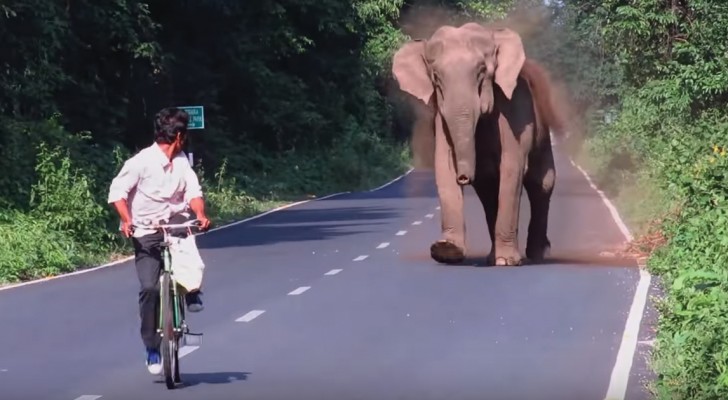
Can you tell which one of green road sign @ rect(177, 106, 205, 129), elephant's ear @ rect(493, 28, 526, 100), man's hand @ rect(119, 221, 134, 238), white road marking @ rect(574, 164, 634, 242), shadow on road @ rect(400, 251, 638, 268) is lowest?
white road marking @ rect(574, 164, 634, 242)

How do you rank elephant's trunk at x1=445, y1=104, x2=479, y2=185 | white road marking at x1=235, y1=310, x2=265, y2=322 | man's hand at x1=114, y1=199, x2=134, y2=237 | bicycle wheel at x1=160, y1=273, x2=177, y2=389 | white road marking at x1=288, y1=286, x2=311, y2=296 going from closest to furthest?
bicycle wheel at x1=160, y1=273, x2=177, y2=389 < man's hand at x1=114, y1=199, x2=134, y2=237 < white road marking at x1=235, y1=310, x2=265, y2=322 < white road marking at x1=288, y1=286, x2=311, y2=296 < elephant's trunk at x1=445, y1=104, x2=479, y2=185

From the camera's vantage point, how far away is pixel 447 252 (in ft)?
76.8

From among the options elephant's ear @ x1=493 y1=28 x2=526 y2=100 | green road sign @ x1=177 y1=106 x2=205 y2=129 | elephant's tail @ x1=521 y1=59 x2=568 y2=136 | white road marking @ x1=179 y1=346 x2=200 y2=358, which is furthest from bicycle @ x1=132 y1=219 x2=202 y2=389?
green road sign @ x1=177 y1=106 x2=205 y2=129

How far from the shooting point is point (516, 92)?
23922mm

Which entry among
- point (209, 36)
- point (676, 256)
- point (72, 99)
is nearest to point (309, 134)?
point (209, 36)

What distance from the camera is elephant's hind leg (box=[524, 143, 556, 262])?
25.0m

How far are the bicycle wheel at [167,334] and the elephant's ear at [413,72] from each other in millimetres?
11522

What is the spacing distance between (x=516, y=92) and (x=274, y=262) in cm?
396

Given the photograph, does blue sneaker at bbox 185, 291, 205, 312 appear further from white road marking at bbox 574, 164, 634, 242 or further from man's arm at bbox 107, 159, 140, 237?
white road marking at bbox 574, 164, 634, 242

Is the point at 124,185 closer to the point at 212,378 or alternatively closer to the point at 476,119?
the point at 212,378

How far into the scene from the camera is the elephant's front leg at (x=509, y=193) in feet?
75.6

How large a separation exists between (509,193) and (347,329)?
746 centimetres

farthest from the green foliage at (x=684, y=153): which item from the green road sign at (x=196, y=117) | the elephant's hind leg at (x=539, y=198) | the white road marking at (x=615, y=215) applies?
the green road sign at (x=196, y=117)

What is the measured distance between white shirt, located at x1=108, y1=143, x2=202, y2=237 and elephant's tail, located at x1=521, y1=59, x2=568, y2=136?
1218 cm
